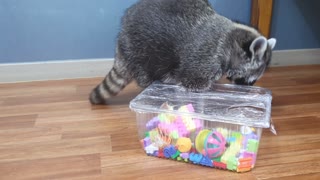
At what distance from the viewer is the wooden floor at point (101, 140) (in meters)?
1.02

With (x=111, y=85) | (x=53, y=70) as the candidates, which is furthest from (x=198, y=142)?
(x=53, y=70)

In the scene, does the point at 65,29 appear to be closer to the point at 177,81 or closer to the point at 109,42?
the point at 109,42

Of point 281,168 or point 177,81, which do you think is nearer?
point 281,168

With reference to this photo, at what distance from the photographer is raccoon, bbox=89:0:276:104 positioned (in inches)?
47.1

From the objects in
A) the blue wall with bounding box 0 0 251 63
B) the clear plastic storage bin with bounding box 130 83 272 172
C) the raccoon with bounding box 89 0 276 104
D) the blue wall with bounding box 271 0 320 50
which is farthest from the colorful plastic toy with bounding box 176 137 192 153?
the blue wall with bounding box 271 0 320 50

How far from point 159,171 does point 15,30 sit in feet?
4.02

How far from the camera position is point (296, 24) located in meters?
2.01

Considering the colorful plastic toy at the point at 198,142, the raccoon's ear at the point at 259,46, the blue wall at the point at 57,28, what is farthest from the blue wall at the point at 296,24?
the colorful plastic toy at the point at 198,142

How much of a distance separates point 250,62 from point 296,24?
1011 mm

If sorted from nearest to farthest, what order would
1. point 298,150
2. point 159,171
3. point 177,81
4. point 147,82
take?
point 159,171 < point 298,150 < point 177,81 < point 147,82

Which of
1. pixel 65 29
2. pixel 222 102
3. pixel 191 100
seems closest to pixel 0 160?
pixel 191 100

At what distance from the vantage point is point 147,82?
1395mm

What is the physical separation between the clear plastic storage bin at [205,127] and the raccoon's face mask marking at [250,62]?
10cm

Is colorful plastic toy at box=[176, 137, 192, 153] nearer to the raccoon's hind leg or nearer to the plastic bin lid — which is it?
the plastic bin lid
